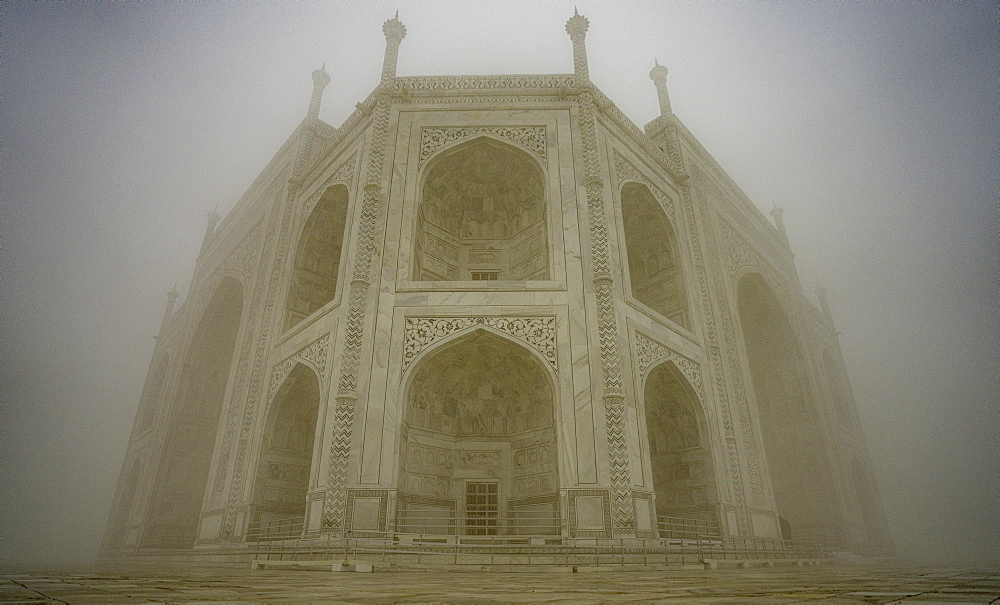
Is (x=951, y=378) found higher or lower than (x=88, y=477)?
higher

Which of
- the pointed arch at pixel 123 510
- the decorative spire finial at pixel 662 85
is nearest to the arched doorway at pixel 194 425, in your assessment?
the pointed arch at pixel 123 510

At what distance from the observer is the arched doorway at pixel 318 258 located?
16.3 meters

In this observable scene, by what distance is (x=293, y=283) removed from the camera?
53.5 ft

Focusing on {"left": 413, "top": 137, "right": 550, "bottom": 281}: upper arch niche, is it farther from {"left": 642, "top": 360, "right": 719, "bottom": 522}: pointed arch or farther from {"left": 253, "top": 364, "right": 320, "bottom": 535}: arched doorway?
{"left": 253, "top": 364, "right": 320, "bottom": 535}: arched doorway

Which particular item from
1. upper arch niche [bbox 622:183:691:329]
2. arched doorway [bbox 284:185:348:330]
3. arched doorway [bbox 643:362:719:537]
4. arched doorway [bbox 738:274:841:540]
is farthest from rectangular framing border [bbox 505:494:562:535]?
arched doorway [bbox 738:274:841:540]

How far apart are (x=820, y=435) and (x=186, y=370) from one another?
25.2m

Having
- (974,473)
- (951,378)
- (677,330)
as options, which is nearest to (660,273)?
(677,330)

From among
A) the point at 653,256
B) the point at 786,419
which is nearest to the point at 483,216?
the point at 653,256

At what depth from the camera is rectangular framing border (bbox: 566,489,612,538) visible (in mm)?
9938

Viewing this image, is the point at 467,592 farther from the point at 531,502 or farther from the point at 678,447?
the point at 678,447

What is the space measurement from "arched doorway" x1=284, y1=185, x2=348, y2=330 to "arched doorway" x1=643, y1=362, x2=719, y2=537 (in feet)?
34.5

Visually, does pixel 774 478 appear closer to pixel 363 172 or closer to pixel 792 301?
pixel 792 301

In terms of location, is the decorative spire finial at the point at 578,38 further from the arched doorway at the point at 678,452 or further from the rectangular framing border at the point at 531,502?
the rectangular framing border at the point at 531,502

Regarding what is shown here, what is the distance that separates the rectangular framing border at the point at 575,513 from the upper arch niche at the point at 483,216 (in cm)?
652
